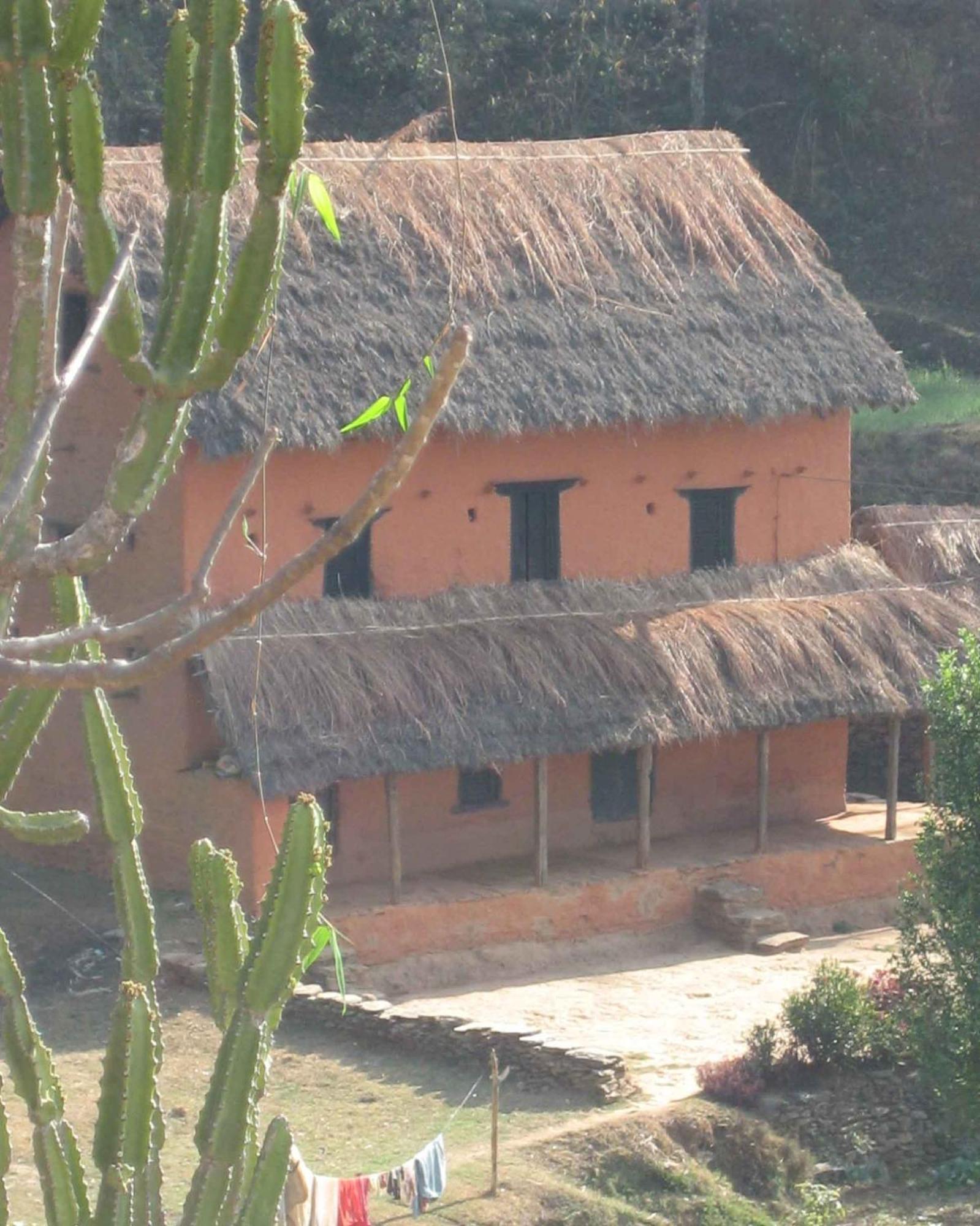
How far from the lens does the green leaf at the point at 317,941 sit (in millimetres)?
7246

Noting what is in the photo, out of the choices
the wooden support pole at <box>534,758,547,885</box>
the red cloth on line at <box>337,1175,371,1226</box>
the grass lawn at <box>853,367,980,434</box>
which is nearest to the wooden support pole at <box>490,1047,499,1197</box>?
the red cloth on line at <box>337,1175,371,1226</box>

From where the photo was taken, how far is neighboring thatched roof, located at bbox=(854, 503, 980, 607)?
69.9ft

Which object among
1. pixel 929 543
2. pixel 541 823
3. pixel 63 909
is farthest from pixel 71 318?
pixel 929 543

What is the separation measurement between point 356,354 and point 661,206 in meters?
4.32

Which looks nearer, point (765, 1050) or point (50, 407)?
point (50, 407)

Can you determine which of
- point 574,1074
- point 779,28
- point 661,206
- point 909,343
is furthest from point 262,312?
Answer: point 779,28

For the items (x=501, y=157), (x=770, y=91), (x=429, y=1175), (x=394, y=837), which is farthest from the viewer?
(x=770, y=91)

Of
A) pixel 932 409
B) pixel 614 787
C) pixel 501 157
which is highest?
pixel 501 157

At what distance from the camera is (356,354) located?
18.0 m

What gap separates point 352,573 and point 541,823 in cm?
273

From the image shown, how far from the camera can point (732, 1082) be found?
14625mm

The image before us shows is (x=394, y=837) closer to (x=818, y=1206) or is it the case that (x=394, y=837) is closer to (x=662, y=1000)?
(x=662, y=1000)

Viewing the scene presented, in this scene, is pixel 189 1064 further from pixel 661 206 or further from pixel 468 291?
pixel 661 206

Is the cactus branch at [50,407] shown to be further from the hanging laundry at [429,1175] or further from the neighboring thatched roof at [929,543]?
the neighboring thatched roof at [929,543]
